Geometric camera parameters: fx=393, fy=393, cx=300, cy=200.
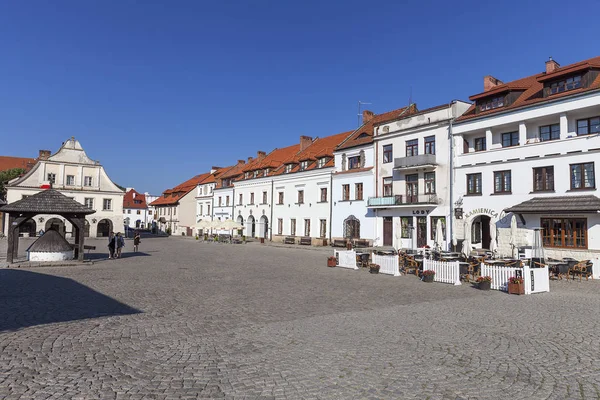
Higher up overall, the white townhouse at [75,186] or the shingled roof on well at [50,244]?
the white townhouse at [75,186]

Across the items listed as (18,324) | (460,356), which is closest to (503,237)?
(460,356)

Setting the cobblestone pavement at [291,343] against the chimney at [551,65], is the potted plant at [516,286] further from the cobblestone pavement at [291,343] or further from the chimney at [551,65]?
the chimney at [551,65]

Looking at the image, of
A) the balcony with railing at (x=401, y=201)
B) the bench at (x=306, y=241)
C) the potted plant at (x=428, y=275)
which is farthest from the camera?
the bench at (x=306, y=241)

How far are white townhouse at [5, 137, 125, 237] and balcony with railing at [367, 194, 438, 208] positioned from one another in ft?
110

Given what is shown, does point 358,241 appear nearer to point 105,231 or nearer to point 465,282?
point 465,282

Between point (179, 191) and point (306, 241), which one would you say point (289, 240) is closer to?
point (306, 241)

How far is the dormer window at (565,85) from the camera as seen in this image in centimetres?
2277

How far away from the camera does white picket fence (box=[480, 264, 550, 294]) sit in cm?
1291

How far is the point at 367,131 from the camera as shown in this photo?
38.6 meters

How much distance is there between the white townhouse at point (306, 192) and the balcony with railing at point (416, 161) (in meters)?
9.30

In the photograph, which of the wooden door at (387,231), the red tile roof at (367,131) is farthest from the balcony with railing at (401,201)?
the red tile roof at (367,131)

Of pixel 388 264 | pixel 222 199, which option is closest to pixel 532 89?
pixel 388 264

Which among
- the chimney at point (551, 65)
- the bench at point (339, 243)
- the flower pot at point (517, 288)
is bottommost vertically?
the flower pot at point (517, 288)

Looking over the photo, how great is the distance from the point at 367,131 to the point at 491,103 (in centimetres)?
1308
